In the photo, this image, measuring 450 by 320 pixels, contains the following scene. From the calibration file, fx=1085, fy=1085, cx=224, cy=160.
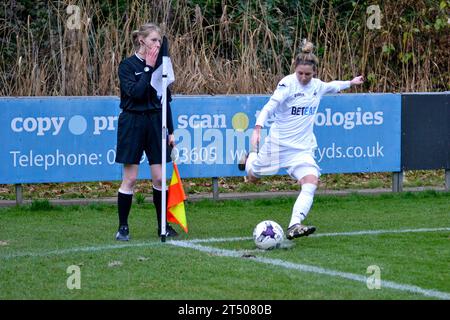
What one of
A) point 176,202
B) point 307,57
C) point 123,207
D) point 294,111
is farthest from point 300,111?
point 123,207

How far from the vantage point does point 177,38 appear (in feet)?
55.6

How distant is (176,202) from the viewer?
10.7 meters

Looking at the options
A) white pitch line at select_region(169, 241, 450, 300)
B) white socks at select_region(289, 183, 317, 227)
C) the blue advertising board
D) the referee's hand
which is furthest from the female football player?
the blue advertising board

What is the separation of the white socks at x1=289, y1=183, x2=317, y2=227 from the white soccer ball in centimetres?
31

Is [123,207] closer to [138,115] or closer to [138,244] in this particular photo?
[138,244]

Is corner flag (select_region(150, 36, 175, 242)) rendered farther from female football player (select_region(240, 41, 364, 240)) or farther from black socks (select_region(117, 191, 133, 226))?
female football player (select_region(240, 41, 364, 240))

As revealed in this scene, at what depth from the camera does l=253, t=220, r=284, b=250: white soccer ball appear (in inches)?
387

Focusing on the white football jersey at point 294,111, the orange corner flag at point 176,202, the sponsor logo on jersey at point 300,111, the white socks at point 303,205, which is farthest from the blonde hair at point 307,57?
the orange corner flag at point 176,202

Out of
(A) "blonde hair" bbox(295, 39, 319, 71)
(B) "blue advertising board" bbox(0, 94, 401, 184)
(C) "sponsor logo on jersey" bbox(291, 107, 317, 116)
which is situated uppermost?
(A) "blonde hair" bbox(295, 39, 319, 71)

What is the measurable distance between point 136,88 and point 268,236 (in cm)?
190

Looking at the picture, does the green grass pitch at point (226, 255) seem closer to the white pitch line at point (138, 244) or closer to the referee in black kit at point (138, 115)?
A: the white pitch line at point (138, 244)

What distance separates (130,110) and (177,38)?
660 centimetres

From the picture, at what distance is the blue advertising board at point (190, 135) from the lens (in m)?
13.1

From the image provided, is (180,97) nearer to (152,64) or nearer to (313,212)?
(313,212)
